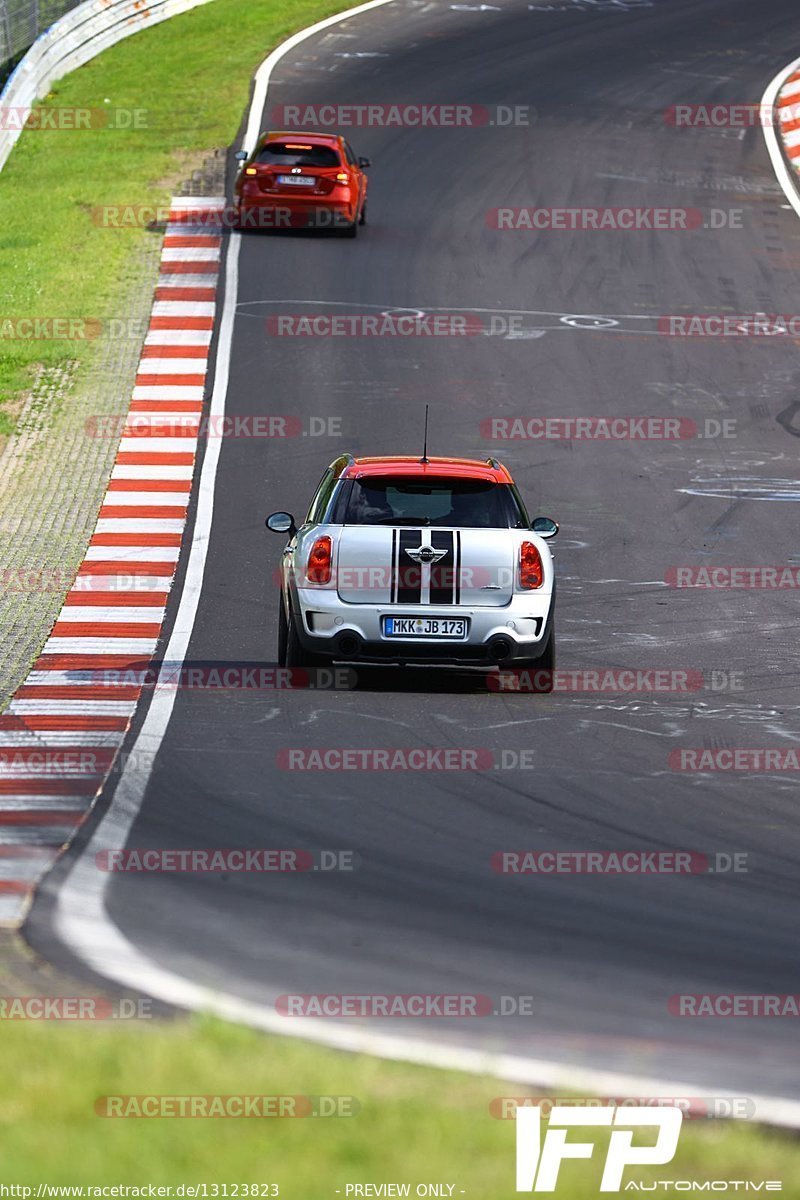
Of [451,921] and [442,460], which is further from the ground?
[442,460]

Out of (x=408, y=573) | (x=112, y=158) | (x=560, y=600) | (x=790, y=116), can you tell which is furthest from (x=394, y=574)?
(x=790, y=116)

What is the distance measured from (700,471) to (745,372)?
4.19 meters

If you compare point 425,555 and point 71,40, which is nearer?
point 425,555

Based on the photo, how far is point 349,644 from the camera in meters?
12.7

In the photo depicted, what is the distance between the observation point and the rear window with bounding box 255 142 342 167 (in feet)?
96.1

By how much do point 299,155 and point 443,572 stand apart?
1813 cm

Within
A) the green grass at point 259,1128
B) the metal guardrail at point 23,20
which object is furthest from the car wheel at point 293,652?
the metal guardrail at point 23,20

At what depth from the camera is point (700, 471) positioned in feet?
67.6

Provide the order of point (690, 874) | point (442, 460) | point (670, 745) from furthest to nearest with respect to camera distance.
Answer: point (442, 460), point (670, 745), point (690, 874)

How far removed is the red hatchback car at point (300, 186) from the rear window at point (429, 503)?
56.2ft

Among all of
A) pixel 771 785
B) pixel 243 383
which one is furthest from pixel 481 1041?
pixel 243 383

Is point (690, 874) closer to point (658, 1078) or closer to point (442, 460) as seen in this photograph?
point (658, 1078)

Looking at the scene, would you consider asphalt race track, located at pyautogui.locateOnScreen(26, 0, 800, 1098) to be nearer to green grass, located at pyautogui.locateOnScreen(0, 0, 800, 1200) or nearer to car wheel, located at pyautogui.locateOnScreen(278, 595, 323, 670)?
car wheel, located at pyautogui.locateOnScreen(278, 595, 323, 670)

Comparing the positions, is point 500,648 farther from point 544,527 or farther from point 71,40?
point 71,40
